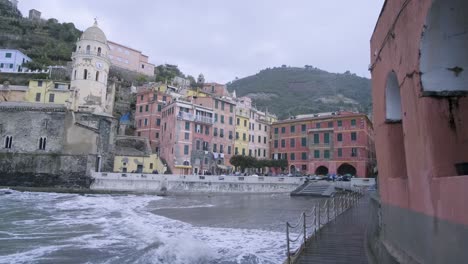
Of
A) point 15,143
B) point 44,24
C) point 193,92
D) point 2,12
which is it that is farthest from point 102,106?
point 2,12

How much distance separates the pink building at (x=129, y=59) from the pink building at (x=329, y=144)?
123 ft

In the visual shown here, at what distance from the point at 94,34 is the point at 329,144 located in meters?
37.7

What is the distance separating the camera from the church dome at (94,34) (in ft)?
153

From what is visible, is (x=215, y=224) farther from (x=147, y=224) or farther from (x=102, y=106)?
(x=102, y=106)

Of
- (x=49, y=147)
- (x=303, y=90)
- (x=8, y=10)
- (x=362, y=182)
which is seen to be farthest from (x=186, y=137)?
(x=303, y=90)

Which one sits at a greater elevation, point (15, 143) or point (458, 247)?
point (15, 143)

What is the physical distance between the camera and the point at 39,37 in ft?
237

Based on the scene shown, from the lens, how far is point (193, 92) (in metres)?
Result: 59.4

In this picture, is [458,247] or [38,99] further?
[38,99]

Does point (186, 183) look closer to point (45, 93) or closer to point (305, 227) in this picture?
point (45, 93)

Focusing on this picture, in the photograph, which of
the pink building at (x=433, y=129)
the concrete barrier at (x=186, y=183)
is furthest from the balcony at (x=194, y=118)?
the pink building at (x=433, y=129)

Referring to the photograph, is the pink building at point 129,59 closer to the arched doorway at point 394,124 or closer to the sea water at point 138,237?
the sea water at point 138,237

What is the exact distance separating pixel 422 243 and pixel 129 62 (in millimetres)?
74757

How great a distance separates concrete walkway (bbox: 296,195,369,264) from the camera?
7586 mm
